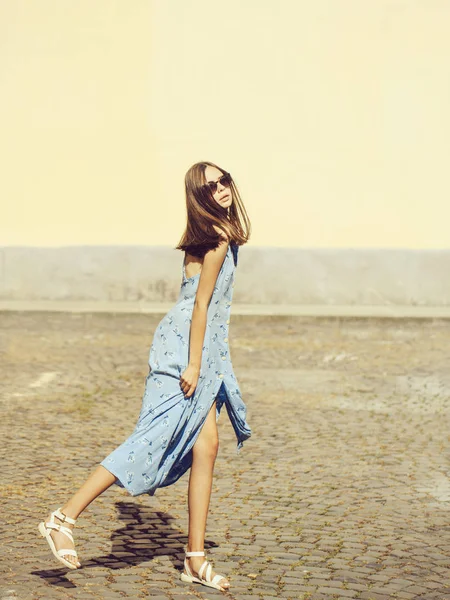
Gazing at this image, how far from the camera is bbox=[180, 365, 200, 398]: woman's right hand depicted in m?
4.59

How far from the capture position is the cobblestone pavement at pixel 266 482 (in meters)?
4.73

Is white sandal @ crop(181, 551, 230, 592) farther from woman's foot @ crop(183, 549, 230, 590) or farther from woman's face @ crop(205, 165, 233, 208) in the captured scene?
woman's face @ crop(205, 165, 233, 208)

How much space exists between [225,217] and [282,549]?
1.46 meters

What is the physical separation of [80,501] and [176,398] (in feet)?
1.72

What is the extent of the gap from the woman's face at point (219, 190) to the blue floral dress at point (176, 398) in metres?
0.16

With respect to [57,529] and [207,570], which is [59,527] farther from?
[207,570]

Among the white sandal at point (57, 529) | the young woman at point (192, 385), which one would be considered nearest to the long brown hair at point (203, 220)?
the young woman at point (192, 385)

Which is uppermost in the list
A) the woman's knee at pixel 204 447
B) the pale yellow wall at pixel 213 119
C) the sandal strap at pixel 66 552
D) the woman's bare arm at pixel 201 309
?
the pale yellow wall at pixel 213 119

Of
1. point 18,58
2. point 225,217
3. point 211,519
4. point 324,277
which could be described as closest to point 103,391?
point 211,519

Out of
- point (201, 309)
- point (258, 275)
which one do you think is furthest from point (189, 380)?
point (258, 275)

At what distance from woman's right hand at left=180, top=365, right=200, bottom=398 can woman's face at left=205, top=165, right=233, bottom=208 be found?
0.65m

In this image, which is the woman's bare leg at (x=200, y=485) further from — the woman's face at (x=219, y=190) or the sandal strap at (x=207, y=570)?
the woman's face at (x=219, y=190)

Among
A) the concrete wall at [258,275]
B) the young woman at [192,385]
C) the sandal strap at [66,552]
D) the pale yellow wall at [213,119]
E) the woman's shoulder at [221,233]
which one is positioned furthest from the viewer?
the pale yellow wall at [213,119]

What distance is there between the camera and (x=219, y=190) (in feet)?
15.5
